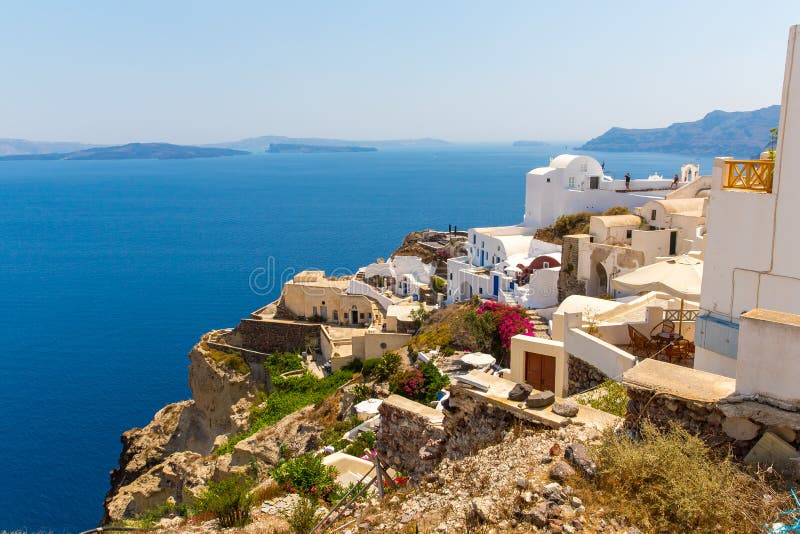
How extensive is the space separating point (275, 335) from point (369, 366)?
1033cm

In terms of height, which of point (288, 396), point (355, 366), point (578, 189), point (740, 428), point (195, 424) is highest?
point (740, 428)

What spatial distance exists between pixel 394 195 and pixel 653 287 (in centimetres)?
14064

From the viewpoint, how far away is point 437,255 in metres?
48.9

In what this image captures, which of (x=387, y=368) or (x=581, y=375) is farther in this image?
(x=387, y=368)

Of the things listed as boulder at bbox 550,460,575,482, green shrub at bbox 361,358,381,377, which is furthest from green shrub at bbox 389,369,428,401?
boulder at bbox 550,460,575,482

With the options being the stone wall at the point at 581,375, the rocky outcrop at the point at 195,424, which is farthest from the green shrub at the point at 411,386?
the rocky outcrop at the point at 195,424

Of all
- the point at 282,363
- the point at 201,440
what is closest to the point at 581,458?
the point at 282,363

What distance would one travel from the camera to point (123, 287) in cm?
7425

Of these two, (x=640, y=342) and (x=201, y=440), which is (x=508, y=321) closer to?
(x=640, y=342)

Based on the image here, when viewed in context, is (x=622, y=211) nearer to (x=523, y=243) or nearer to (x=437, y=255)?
(x=523, y=243)

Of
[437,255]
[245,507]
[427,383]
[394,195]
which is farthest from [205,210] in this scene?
[245,507]

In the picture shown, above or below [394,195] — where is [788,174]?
above

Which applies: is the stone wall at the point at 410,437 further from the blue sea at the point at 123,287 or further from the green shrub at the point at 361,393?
the blue sea at the point at 123,287

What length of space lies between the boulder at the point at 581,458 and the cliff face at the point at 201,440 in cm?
1591
